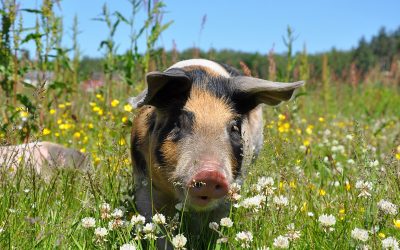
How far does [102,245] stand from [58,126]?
3.85m

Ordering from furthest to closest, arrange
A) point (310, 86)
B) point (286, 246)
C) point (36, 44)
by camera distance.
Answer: point (310, 86) → point (36, 44) → point (286, 246)

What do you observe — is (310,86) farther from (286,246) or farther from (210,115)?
(286,246)

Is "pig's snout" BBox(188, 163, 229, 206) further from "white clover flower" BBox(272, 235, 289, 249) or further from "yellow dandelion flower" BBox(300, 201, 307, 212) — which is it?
"yellow dandelion flower" BBox(300, 201, 307, 212)

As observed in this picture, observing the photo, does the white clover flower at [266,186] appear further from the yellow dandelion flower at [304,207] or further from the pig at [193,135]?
the yellow dandelion flower at [304,207]

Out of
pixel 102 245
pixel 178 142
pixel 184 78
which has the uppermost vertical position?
pixel 184 78

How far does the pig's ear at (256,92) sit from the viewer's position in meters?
3.37

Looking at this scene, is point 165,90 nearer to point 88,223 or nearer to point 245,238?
point 88,223

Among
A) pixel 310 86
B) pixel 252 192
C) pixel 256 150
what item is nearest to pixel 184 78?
pixel 252 192

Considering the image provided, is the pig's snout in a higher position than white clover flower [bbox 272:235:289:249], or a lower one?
higher

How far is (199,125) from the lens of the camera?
3.12 meters

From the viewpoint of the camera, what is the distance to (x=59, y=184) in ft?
12.9

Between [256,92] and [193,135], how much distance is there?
24.6 inches

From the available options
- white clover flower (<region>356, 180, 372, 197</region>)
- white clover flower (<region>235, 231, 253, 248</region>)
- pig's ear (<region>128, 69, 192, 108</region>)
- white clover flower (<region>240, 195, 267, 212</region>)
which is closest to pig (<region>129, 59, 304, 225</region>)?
pig's ear (<region>128, 69, 192, 108</region>)

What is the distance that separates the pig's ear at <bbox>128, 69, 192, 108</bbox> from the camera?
317cm
